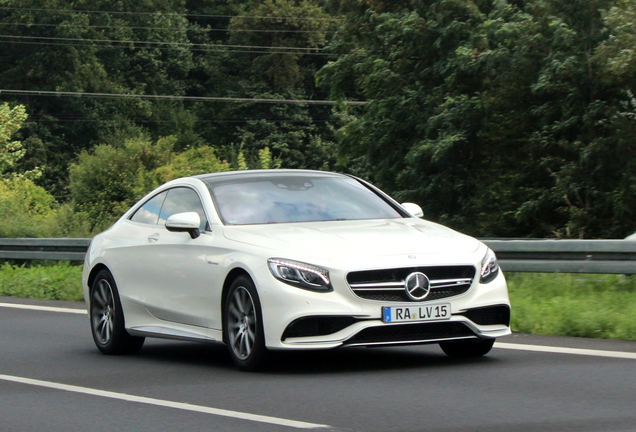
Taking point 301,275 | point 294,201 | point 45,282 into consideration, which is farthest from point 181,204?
point 45,282

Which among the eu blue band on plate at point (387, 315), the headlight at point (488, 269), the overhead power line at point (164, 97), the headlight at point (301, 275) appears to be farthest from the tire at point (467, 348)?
the overhead power line at point (164, 97)

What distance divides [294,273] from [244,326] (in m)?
0.61

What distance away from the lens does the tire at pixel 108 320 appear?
33.9 feet

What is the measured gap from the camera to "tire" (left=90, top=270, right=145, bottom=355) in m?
10.3

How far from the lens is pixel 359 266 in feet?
26.8

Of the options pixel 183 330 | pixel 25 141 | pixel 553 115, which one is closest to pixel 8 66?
pixel 25 141

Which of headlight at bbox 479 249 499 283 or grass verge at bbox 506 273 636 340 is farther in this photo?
grass verge at bbox 506 273 636 340

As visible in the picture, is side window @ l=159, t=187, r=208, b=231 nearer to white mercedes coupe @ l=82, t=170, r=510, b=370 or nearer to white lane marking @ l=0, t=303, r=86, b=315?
white mercedes coupe @ l=82, t=170, r=510, b=370

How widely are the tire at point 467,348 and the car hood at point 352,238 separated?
0.75 meters

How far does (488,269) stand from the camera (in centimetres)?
870

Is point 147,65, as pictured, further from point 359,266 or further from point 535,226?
point 359,266

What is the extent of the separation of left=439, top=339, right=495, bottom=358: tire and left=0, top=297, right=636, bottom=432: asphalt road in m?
0.08

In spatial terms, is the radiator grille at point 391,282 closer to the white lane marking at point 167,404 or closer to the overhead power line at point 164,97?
the white lane marking at point 167,404

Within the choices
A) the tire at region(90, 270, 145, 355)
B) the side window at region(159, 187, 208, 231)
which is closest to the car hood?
the side window at region(159, 187, 208, 231)
